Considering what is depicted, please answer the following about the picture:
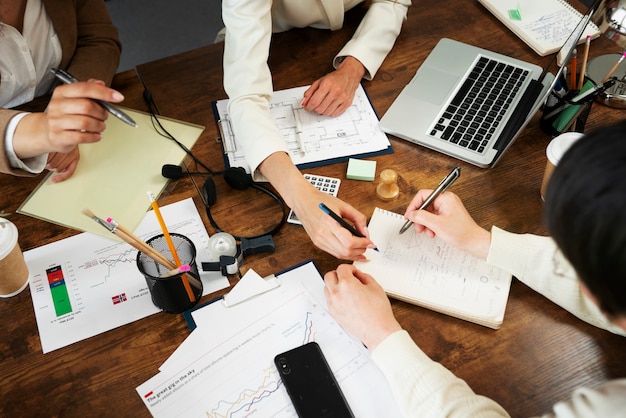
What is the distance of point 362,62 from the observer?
1.33m

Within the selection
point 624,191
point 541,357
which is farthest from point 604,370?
point 624,191

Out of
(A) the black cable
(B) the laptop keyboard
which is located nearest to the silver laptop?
(B) the laptop keyboard

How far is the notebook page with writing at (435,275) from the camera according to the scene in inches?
37.1

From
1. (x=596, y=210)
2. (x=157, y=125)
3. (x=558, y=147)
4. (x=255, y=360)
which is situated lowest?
(x=255, y=360)

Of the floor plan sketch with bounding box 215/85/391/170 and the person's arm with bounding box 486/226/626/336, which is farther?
the floor plan sketch with bounding box 215/85/391/170

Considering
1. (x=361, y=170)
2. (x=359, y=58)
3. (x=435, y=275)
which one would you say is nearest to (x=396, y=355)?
(x=435, y=275)

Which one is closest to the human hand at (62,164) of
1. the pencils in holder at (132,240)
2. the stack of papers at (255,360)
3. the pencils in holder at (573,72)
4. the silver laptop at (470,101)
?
the pencils in holder at (132,240)

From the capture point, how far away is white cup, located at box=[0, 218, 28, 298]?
3.06 feet

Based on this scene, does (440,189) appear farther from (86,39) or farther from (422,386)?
(86,39)

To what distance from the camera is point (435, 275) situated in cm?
98

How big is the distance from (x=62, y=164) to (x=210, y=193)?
35 centimetres

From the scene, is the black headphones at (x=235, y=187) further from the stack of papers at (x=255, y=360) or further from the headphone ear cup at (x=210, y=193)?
the stack of papers at (x=255, y=360)

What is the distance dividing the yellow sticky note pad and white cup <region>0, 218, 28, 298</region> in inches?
26.9

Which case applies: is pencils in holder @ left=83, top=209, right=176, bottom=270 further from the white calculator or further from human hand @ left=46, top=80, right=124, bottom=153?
the white calculator
